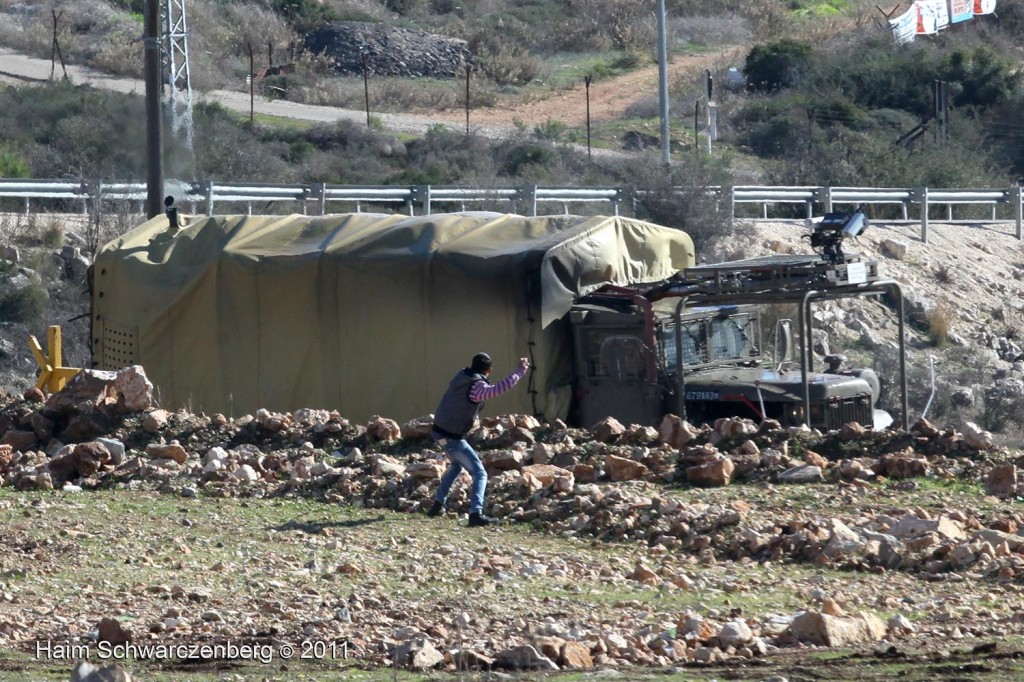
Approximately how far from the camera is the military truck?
46.6 ft

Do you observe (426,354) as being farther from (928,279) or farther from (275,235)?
(928,279)

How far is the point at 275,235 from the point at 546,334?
3890mm

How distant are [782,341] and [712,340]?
0.71m

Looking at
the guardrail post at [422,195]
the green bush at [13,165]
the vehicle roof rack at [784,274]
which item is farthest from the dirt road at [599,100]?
the vehicle roof rack at [784,274]

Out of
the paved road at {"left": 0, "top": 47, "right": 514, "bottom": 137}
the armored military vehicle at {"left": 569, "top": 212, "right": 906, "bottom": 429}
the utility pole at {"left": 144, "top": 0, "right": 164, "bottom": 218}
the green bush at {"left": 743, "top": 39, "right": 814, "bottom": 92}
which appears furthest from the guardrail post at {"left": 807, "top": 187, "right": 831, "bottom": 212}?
the green bush at {"left": 743, "top": 39, "right": 814, "bottom": 92}

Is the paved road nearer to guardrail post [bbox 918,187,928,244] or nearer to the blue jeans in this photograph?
guardrail post [bbox 918,187,928,244]

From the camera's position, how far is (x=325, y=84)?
172ft

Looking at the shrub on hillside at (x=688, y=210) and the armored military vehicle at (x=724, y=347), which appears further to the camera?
the shrub on hillside at (x=688, y=210)

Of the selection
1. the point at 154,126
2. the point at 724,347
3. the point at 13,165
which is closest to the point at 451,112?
the point at 13,165

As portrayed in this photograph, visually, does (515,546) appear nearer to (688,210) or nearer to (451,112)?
(688,210)

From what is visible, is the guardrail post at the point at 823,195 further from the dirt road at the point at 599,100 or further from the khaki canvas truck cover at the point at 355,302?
the dirt road at the point at 599,100

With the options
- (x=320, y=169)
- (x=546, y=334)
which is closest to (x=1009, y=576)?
(x=546, y=334)

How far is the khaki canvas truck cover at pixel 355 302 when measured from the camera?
49.4 feet

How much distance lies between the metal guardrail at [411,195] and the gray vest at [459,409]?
1375 cm
